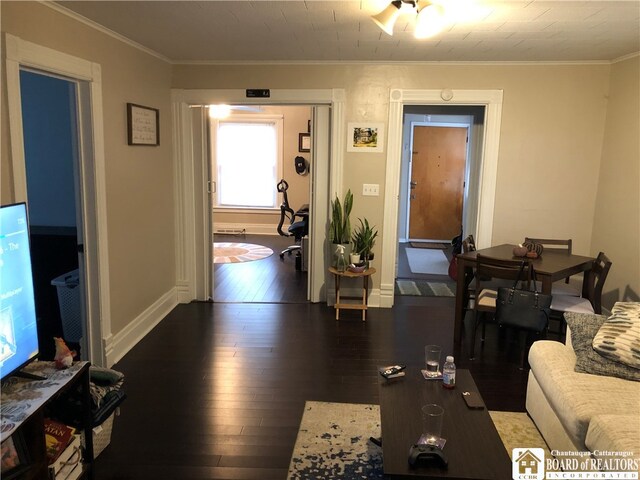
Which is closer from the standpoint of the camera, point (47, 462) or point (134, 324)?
point (47, 462)

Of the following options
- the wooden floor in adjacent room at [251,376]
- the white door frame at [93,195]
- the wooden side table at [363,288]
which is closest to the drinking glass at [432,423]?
the wooden floor in adjacent room at [251,376]

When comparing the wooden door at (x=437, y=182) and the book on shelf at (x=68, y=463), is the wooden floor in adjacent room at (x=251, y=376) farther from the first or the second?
the wooden door at (x=437, y=182)

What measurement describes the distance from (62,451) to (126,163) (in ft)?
7.24

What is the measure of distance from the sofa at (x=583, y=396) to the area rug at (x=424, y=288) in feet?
8.15

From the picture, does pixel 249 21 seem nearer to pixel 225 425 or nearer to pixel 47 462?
pixel 225 425

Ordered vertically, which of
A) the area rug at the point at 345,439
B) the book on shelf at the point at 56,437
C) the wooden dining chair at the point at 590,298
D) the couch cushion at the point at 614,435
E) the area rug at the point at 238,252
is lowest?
the area rug at the point at 345,439

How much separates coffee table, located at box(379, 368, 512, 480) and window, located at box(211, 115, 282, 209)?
264 inches

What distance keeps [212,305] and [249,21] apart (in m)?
2.70

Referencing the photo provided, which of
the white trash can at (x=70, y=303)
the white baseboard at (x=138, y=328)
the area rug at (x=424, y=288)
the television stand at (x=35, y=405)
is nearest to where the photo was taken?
the television stand at (x=35, y=405)

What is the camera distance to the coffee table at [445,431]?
1814 mm

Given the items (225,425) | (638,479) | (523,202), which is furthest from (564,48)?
(225,425)

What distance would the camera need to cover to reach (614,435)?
6.42ft

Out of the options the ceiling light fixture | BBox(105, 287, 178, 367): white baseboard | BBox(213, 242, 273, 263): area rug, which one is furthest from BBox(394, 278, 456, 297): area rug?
the ceiling light fixture

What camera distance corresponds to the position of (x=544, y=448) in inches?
102
